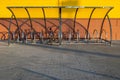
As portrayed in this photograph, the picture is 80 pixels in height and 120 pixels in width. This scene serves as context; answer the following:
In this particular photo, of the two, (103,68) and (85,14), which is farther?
(85,14)

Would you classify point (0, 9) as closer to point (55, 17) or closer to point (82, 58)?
point (55, 17)

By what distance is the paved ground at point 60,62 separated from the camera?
1017 cm

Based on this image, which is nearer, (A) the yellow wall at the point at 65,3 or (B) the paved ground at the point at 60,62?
(B) the paved ground at the point at 60,62

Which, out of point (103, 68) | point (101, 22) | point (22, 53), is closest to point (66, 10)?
point (101, 22)

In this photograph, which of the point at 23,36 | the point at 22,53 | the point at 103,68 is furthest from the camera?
the point at 23,36

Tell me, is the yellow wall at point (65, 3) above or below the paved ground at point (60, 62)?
above

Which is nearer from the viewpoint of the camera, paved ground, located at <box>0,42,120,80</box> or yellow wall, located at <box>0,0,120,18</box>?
paved ground, located at <box>0,42,120,80</box>

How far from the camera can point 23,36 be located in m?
18.2

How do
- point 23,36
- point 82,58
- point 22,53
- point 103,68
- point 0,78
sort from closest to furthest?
point 0,78 < point 103,68 < point 82,58 < point 22,53 < point 23,36

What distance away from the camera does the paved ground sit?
10.2 metres

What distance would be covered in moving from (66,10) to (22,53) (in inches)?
206

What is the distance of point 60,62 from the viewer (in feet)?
40.4

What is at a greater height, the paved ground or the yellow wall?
the yellow wall

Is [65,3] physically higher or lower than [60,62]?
higher
